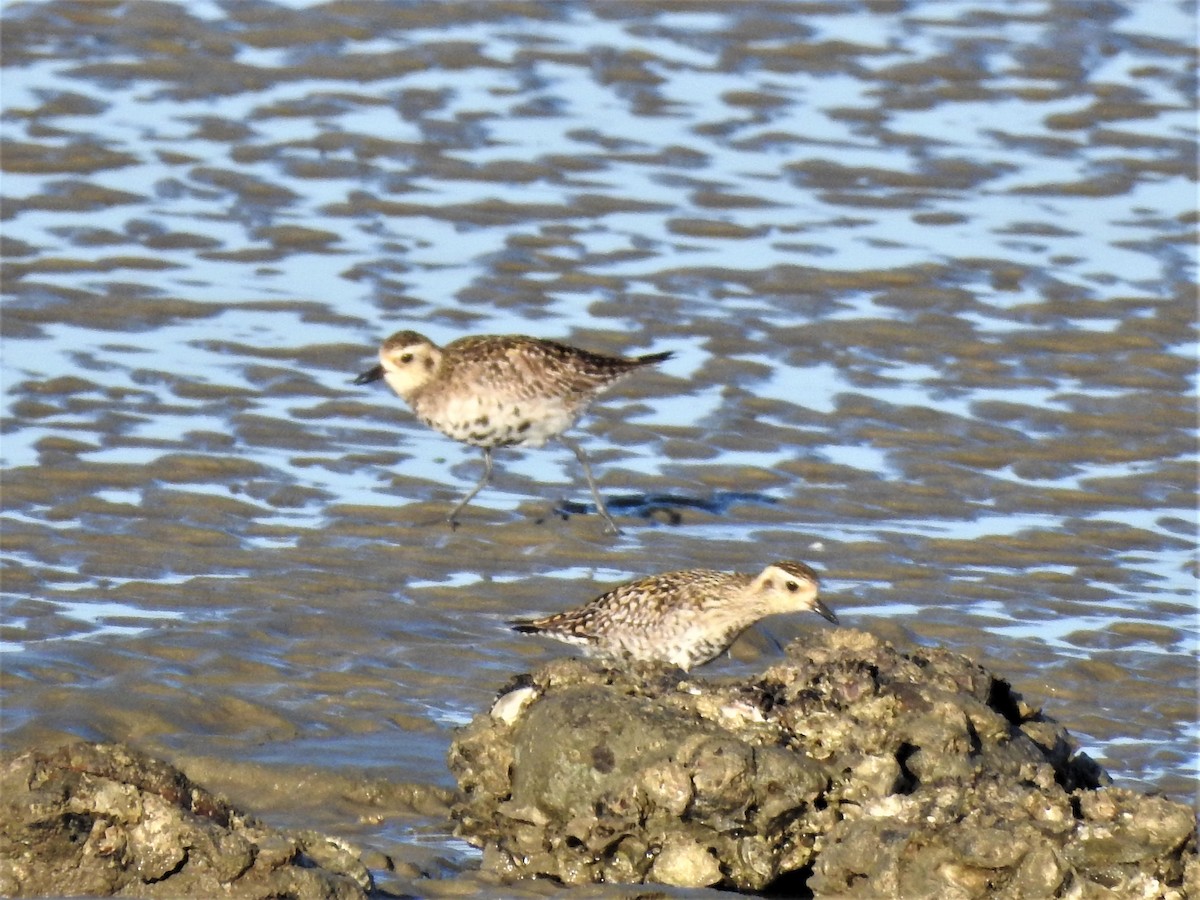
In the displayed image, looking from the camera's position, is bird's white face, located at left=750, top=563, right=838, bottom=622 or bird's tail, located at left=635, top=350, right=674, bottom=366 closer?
bird's white face, located at left=750, top=563, right=838, bottom=622

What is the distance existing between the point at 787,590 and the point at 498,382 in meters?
2.89

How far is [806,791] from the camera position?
6.81m

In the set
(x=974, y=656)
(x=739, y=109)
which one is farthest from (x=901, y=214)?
(x=974, y=656)

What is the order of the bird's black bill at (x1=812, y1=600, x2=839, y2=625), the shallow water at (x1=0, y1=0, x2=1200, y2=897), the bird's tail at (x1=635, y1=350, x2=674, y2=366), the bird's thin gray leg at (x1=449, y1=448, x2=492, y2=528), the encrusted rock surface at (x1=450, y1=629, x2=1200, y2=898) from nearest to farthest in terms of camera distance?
the encrusted rock surface at (x1=450, y1=629, x2=1200, y2=898) → the bird's black bill at (x1=812, y1=600, x2=839, y2=625) → the shallow water at (x1=0, y1=0, x2=1200, y2=897) → the bird's thin gray leg at (x1=449, y1=448, x2=492, y2=528) → the bird's tail at (x1=635, y1=350, x2=674, y2=366)

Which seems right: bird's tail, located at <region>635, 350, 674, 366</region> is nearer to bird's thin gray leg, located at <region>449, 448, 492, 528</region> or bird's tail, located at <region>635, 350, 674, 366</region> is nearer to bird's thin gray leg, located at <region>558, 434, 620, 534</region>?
bird's thin gray leg, located at <region>558, 434, 620, 534</region>

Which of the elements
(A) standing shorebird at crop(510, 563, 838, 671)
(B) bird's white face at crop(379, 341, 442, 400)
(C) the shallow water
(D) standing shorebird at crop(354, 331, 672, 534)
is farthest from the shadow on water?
(A) standing shorebird at crop(510, 563, 838, 671)

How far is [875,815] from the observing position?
668 centimetres

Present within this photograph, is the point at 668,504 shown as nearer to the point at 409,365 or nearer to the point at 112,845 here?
the point at 409,365

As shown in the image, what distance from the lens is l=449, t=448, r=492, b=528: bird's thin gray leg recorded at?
35.5ft

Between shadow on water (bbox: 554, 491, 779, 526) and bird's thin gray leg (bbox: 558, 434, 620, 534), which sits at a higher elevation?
bird's thin gray leg (bbox: 558, 434, 620, 534)

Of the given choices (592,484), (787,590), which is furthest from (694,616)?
(592,484)

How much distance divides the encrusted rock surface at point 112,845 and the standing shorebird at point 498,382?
5.21 m

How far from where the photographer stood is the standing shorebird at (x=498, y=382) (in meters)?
11.5

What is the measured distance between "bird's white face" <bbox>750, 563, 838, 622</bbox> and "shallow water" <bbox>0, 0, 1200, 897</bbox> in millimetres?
650
